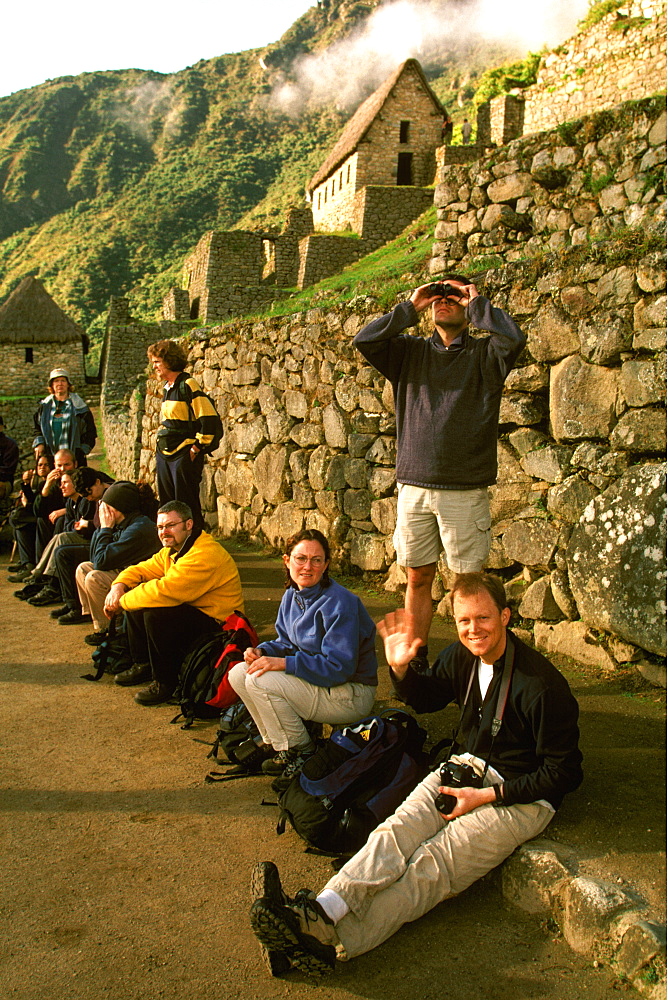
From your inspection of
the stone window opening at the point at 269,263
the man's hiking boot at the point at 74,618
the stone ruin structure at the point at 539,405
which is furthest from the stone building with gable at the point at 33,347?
the man's hiking boot at the point at 74,618

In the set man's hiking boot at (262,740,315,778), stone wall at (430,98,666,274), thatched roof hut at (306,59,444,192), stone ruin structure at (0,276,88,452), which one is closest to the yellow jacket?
man's hiking boot at (262,740,315,778)

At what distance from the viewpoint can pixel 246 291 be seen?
27.4m

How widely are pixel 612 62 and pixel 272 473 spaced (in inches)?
463

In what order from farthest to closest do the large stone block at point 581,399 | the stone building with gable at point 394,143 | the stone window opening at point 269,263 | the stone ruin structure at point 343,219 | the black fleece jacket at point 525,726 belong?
the stone building with gable at point 394,143, the stone window opening at point 269,263, the stone ruin structure at point 343,219, the large stone block at point 581,399, the black fleece jacket at point 525,726

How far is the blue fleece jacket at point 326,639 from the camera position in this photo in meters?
3.24

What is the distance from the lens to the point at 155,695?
414 centimetres

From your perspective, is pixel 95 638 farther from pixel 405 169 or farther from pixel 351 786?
pixel 405 169

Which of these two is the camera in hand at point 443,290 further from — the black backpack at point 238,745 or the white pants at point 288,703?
the black backpack at point 238,745

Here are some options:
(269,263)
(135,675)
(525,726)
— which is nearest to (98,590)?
(135,675)

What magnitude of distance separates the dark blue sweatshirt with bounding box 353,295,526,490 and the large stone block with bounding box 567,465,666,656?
69cm

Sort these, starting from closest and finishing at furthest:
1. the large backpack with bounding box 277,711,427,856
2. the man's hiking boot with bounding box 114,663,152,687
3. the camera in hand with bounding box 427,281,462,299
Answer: the large backpack with bounding box 277,711,427,856, the camera in hand with bounding box 427,281,462,299, the man's hiking boot with bounding box 114,663,152,687

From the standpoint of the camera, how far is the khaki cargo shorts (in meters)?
3.61

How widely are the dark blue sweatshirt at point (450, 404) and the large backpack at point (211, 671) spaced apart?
1.16 m

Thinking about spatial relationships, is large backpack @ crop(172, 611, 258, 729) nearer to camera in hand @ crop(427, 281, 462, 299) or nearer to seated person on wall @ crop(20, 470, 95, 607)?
camera in hand @ crop(427, 281, 462, 299)
